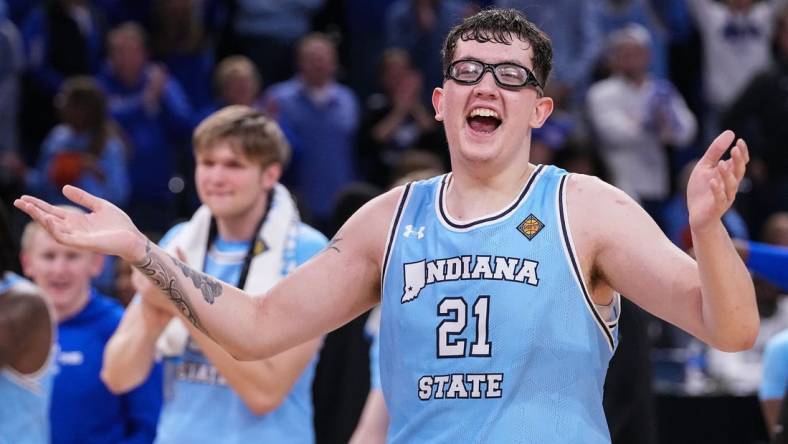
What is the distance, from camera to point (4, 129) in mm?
11023

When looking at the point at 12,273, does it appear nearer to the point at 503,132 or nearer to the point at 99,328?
the point at 99,328

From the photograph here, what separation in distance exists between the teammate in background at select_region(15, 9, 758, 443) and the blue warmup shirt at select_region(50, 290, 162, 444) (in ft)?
8.39

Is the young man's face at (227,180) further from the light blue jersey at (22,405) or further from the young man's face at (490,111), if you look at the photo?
the young man's face at (490,111)

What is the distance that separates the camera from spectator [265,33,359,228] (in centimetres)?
1150

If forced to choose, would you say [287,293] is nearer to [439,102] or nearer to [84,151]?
[439,102]

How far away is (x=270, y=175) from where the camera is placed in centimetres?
576

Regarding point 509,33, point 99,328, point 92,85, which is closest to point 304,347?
point 99,328

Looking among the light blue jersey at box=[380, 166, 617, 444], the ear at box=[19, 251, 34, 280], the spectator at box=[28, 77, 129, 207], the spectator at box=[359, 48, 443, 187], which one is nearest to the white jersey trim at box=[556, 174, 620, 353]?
the light blue jersey at box=[380, 166, 617, 444]

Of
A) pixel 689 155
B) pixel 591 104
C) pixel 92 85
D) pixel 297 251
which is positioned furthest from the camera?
pixel 689 155

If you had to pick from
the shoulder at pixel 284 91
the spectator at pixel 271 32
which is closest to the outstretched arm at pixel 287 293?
the shoulder at pixel 284 91

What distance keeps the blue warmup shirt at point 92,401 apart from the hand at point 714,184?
3570 millimetres

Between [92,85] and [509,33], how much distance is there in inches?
268

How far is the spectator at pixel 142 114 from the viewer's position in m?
11.1

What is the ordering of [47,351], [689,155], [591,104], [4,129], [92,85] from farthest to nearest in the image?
[689,155] → [591,104] → [4,129] → [92,85] → [47,351]
